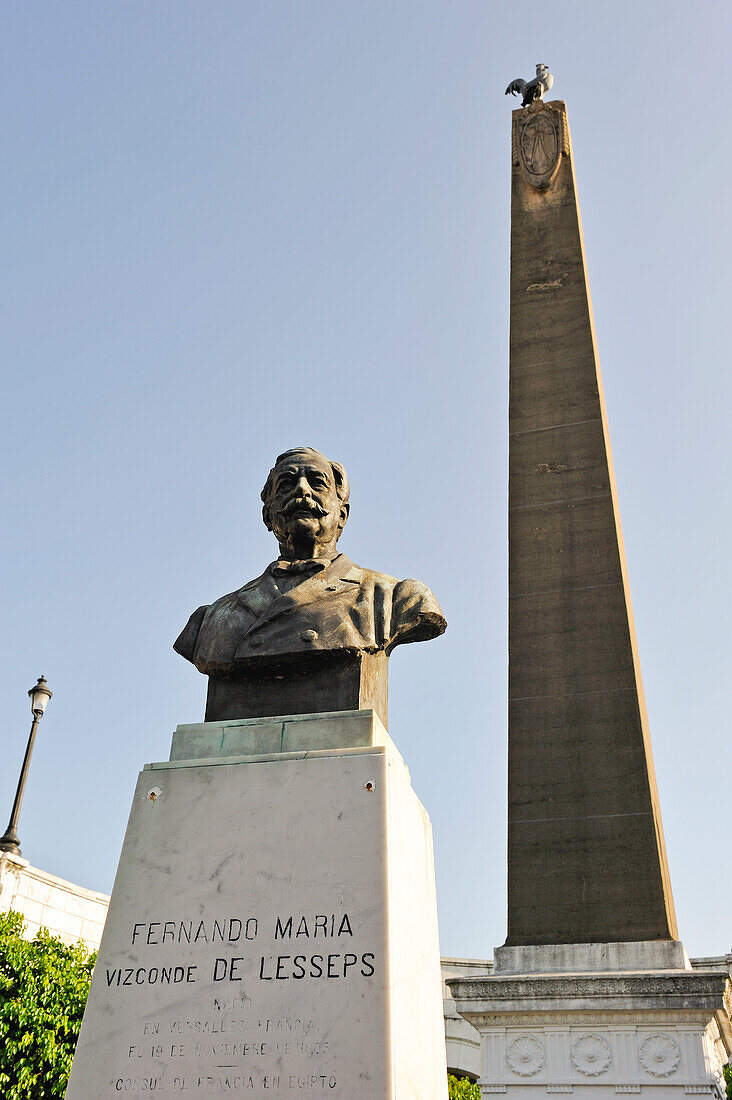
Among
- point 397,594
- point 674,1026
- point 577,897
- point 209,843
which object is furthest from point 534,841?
point 209,843

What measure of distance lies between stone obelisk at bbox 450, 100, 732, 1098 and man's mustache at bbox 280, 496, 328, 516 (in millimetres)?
7065

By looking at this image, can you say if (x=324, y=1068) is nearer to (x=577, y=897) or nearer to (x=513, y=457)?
(x=577, y=897)

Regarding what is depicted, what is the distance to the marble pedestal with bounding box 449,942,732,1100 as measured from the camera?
30.7 feet

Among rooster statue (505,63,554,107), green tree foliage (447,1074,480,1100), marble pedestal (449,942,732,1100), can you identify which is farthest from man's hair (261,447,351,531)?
green tree foliage (447,1074,480,1100)

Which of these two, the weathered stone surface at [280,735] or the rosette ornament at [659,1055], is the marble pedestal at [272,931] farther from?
the rosette ornament at [659,1055]

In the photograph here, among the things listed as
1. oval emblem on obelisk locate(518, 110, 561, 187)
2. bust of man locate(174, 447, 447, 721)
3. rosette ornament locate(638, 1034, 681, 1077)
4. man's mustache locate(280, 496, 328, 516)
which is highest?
oval emblem on obelisk locate(518, 110, 561, 187)

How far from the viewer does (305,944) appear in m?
3.68

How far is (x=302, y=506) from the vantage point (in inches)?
202

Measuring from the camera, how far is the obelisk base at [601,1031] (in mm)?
9344

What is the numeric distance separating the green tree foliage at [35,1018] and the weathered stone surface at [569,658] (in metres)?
5.95

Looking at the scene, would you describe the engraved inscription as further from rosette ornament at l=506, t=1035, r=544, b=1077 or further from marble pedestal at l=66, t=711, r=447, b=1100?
rosette ornament at l=506, t=1035, r=544, b=1077

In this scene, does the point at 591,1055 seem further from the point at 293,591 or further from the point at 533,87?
the point at 533,87

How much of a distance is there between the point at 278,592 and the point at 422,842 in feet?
Answer: 4.79

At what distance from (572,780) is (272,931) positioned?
8915mm
